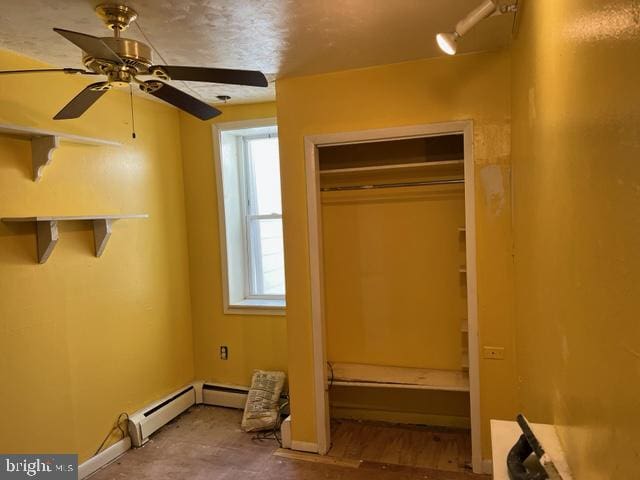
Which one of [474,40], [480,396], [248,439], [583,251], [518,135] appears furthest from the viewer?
[248,439]

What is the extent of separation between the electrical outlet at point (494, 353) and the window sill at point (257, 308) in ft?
5.42

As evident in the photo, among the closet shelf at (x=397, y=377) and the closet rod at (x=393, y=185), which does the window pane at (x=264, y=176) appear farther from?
the closet shelf at (x=397, y=377)

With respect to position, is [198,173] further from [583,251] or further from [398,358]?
[583,251]

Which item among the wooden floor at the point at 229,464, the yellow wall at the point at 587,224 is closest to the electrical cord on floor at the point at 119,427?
the wooden floor at the point at 229,464

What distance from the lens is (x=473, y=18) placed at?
5.61ft

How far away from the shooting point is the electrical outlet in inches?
100

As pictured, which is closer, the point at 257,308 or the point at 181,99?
the point at 181,99

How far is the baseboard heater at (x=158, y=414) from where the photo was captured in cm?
304

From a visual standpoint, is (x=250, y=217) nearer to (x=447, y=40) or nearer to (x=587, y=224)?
(x=447, y=40)

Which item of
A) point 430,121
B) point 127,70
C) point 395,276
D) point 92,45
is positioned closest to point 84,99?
point 127,70

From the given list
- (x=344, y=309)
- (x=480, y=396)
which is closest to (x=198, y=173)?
(x=344, y=309)

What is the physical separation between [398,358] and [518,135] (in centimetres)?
184

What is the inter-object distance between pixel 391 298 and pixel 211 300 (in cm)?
159

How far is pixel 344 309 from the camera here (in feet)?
11.1
